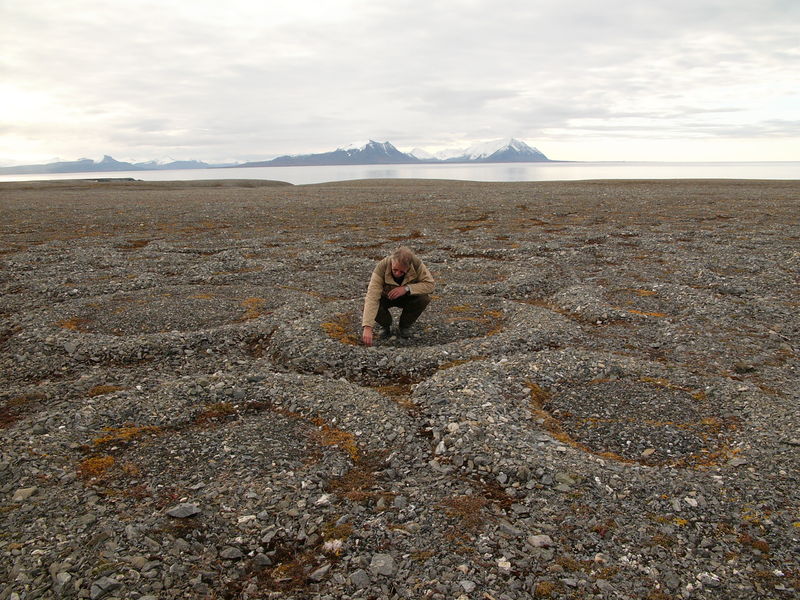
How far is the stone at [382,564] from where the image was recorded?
5973 millimetres

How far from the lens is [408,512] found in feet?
22.9

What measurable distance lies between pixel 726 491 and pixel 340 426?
627cm

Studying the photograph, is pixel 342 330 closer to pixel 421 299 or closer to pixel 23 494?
pixel 421 299

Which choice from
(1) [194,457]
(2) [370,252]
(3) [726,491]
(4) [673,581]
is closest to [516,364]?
(3) [726,491]

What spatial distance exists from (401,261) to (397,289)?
0.72 m

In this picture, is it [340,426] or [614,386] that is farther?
[614,386]

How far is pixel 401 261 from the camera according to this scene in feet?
40.8

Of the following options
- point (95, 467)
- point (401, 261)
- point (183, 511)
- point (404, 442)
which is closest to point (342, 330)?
point (401, 261)

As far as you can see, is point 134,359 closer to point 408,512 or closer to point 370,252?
point 408,512

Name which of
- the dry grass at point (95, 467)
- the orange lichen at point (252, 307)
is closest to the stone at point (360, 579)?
the dry grass at point (95, 467)

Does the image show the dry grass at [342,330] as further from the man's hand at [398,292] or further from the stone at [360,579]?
the stone at [360,579]

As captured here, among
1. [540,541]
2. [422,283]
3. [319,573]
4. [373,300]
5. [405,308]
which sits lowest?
[319,573]

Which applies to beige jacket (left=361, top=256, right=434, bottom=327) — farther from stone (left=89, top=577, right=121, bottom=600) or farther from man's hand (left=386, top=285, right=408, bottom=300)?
stone (left=89, top=577, right=121, bottom=600)

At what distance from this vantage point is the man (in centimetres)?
1243
